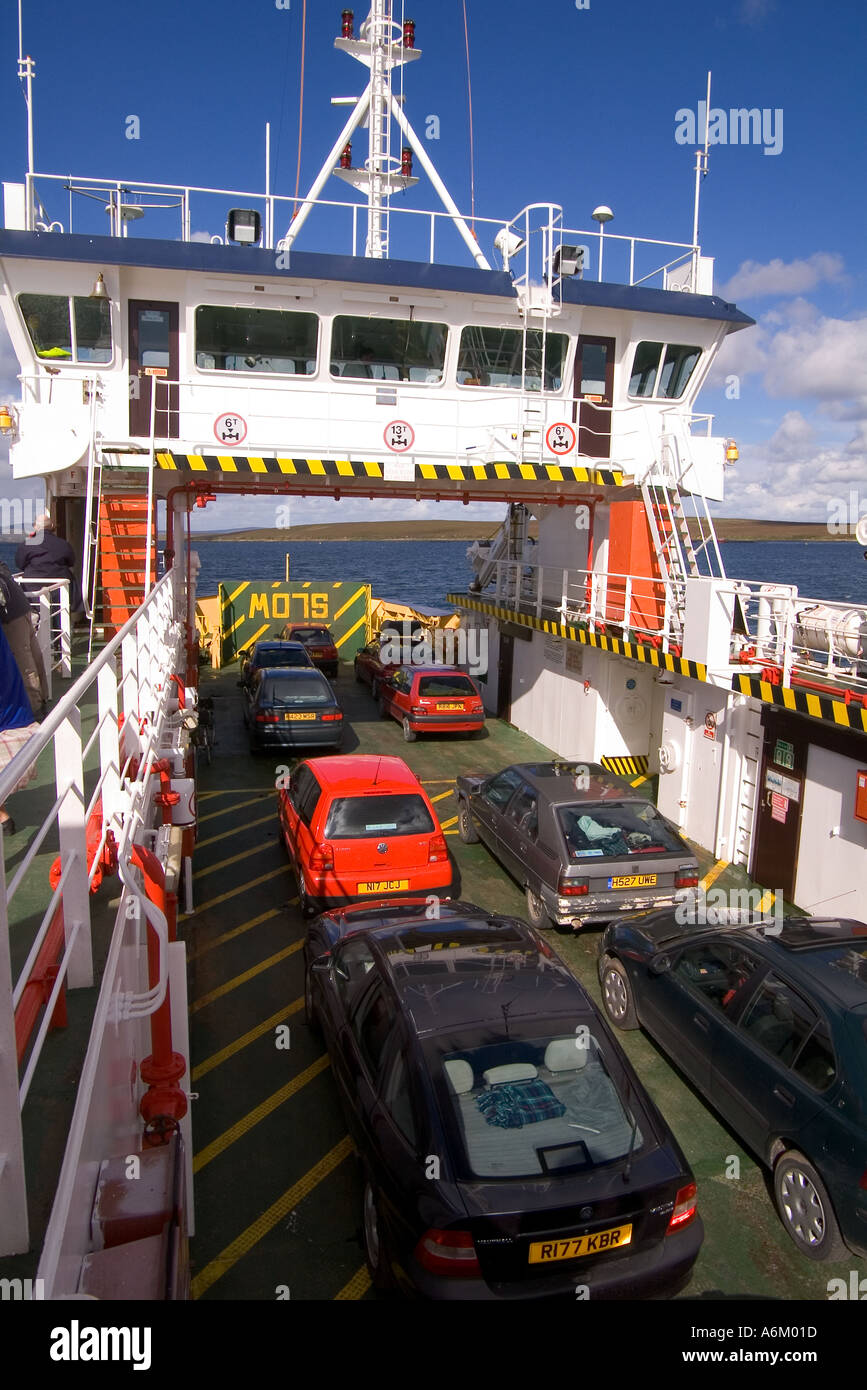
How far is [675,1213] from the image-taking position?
14.8ft

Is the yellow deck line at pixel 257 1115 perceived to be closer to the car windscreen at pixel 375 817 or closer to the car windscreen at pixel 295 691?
the car windscreen at pixel 375 817

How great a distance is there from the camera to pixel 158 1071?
3881mm

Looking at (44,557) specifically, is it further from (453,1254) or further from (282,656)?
(453,1254)

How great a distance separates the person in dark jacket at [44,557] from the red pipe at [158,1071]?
762cm

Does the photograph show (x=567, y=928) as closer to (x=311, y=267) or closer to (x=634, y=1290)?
(x=634, y=1290)

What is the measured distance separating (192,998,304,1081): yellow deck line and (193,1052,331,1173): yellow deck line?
0.64 meters

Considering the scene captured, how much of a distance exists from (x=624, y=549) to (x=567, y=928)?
7.63 metres

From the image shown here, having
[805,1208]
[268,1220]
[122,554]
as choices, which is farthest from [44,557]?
Answer: [805,1208]

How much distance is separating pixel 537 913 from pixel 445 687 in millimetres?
8637

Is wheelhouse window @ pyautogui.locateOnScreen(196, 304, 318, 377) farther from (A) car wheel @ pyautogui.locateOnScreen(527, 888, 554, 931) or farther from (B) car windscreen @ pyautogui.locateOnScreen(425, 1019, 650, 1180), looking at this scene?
(B) car windscreen @ pyautogui.locateOnScreen(425, 1019, 650, 1180)

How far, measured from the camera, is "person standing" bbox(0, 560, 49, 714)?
717 cm

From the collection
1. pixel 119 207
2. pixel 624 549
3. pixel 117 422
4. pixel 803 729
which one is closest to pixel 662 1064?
pixel 803 729

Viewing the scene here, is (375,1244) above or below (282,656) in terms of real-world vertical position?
below

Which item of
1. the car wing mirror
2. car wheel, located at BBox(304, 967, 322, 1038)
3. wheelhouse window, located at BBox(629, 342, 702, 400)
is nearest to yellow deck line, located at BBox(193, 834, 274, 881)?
car wheel, located at BBox(304, 967, 322, 1038)
